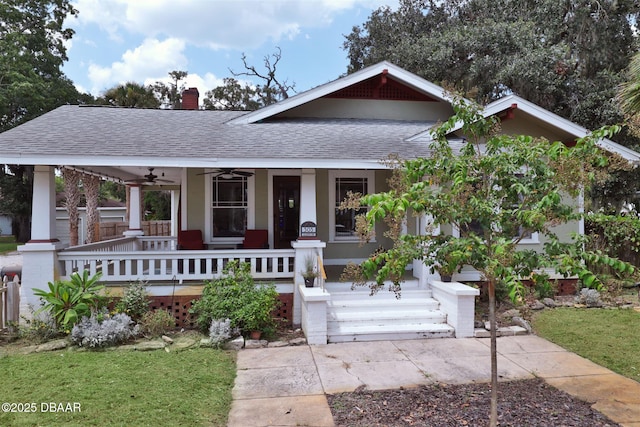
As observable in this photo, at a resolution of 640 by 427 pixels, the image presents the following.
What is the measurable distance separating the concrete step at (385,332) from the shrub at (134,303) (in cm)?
323

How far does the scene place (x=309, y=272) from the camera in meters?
7.52

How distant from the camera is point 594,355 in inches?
238

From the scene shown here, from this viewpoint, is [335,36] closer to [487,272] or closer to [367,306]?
[367,306]

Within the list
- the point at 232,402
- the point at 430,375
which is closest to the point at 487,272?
the point at 430,375

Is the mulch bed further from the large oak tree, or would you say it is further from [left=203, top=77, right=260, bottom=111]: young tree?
[left=203, top=77, right=260, bottom=111]: young tree

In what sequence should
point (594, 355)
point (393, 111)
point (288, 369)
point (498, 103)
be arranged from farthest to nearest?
point (393, 111) < point (498, 103) < point (594, 355) < point (288, 369)

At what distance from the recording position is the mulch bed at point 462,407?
4023 mm

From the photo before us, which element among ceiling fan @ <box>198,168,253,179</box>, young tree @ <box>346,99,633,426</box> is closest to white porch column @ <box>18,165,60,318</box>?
ceiling fan @ <box>198,168,253,179</box>

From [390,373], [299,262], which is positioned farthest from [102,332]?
[390,373]

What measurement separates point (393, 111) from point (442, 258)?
7927 millimetres

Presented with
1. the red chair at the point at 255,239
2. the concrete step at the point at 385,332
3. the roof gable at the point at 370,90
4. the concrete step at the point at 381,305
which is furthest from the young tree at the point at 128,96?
the concrete step at the point at 385,332

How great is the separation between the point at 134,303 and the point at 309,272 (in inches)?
120

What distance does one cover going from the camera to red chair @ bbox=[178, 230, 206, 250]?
9398mm

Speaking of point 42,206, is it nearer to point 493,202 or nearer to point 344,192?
point 344,192
